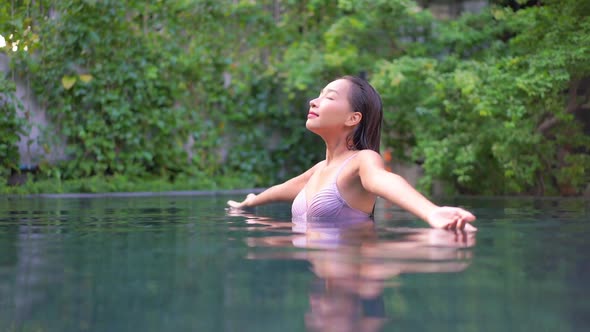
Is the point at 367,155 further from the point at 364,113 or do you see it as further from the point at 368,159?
the point at 364,113

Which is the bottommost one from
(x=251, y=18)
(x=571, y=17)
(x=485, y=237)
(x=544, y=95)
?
(x=485, y=237)

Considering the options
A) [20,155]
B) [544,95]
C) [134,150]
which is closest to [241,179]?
[134,150]

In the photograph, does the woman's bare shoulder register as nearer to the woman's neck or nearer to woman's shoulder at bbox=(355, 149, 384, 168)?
woman's shoulder at bbox=(355, 149, 384, 168)

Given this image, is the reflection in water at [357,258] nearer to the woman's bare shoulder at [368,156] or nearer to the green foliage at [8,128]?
the woman's bare shoulder at [368,156]

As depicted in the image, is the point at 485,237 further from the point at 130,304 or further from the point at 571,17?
the point at 571,17

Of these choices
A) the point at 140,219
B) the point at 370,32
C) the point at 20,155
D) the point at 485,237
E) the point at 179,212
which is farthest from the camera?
the point at 370,32

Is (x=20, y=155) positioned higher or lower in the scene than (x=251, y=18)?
lower

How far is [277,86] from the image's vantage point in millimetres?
11336

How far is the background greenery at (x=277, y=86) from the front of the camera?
7.23 meters

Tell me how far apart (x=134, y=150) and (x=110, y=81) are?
3.16 feet

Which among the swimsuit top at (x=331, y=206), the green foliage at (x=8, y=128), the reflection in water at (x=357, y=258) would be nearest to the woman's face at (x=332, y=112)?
the swimsuit top at (x=331, y=206)

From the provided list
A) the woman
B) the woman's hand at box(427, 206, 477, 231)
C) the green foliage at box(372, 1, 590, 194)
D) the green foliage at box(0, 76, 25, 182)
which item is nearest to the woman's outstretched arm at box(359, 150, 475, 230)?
the woman's hand at box(427, 206, 477, 231)

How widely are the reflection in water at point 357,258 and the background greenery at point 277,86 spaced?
418 cm

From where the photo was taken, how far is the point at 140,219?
410cm
